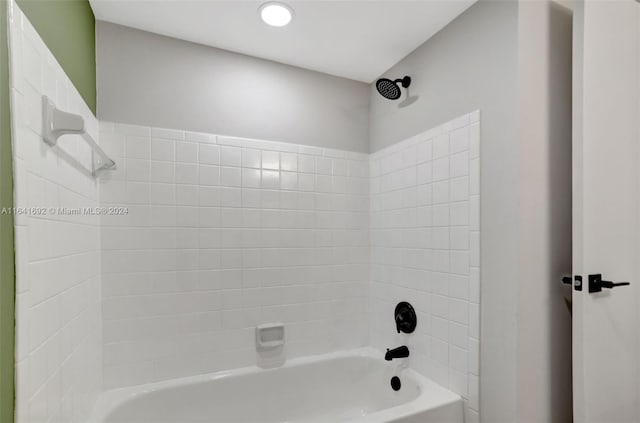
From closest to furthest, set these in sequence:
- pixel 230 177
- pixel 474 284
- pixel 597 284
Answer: pixel 597 284
pixel 474 284
pixel 230 177

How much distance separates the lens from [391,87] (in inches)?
74.3

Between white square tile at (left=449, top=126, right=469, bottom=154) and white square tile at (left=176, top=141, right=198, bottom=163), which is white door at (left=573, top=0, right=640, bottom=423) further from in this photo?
white square tile at (left=176, top=141, right=198, bottom=163)

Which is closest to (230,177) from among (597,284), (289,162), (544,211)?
(289,162)

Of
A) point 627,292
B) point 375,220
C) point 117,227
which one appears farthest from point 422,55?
point 117,227

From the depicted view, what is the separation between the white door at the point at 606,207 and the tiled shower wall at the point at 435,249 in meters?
0.37

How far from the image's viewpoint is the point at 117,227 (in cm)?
169

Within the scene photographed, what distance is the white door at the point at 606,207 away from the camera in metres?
1.27

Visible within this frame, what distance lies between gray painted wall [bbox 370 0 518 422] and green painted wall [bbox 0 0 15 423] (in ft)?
5.27

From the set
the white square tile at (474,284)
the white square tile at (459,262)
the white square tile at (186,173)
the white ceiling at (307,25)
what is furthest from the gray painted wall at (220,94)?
the white square tile at (474,284)

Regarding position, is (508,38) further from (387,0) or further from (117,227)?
(117,227)

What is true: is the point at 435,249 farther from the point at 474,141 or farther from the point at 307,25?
the point at 307,25

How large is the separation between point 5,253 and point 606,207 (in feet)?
6.52

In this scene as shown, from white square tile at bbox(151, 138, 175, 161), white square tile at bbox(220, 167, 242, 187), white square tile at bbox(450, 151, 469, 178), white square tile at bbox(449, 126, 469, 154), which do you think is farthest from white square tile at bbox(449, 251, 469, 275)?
white square tile at bbox(151, 138, 175, 161)

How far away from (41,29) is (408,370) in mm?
2138
